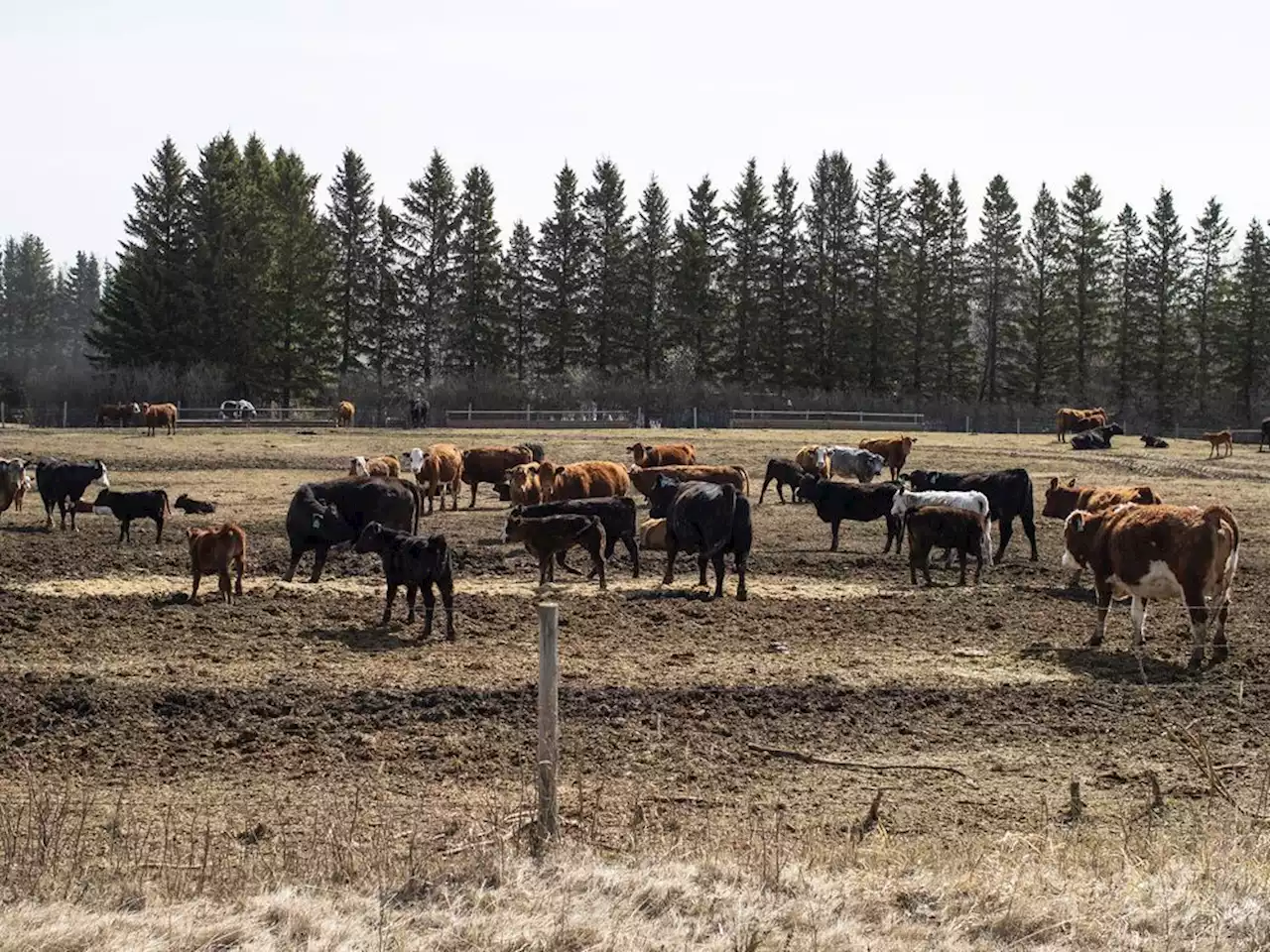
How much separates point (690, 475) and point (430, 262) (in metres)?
50.2

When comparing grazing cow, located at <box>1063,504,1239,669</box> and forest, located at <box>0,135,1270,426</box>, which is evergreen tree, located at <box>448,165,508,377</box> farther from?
grazing cow, located at <box>1063,504,1239,669</box>

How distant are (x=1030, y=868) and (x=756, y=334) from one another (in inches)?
2788

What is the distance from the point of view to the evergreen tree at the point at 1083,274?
78125 millimetres

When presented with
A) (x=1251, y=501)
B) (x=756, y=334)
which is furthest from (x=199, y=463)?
(x=756, y=334)

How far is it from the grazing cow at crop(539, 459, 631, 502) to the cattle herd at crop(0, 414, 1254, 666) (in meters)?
0.03

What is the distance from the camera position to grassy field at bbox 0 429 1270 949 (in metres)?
6.74

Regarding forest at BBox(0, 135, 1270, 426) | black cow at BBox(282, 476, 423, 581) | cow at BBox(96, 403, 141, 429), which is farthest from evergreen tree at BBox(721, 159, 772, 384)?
black cow at BBox(282, 476, 423, 581)

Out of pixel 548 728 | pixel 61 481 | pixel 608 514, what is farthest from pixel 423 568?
pixel 61 481

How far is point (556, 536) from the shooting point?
60.6ft

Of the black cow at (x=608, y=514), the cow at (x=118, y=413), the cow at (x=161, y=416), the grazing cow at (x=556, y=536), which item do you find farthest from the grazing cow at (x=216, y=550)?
the cow at (x=118, y=413)

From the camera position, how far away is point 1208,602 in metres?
15.1

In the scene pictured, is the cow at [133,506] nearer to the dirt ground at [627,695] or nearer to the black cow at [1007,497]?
the dirt ground at [627,695]

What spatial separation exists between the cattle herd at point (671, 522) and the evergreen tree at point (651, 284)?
4434 cm

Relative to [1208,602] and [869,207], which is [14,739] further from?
[869,207]
